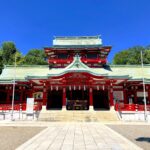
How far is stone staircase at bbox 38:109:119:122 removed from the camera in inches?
779

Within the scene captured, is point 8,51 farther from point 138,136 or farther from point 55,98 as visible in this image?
point 138,136

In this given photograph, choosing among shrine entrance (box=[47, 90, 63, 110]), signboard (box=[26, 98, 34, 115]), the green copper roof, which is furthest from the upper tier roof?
signboard (box=[26, 98, 34, 115])

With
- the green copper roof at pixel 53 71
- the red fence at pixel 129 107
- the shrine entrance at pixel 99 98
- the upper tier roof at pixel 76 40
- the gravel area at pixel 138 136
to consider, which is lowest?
the gravel area at pixel 138 136

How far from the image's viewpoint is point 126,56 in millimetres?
58969

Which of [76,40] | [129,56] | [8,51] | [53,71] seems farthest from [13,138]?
[129,56]

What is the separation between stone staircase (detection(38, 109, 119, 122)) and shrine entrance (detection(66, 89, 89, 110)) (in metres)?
3.46

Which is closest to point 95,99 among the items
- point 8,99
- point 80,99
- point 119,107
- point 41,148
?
point 80,99

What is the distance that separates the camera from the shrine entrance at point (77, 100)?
24.7 metres

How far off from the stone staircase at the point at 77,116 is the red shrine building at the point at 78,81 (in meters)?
1.43

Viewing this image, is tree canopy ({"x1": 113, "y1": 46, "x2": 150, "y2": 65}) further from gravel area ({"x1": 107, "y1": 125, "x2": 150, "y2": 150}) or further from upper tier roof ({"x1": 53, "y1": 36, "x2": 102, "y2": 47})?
gravel area ({"x1": 107, "y1": 125, "x2": 150, "y2": 150})

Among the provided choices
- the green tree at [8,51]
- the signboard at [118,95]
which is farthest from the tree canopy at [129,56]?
the green tree at [8,51]

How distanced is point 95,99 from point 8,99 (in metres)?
13.0

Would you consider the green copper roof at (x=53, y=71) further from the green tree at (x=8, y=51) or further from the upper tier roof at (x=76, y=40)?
the green tree at (x=8, y=51)

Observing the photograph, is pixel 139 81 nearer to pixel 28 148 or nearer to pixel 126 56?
pixel 28 148
